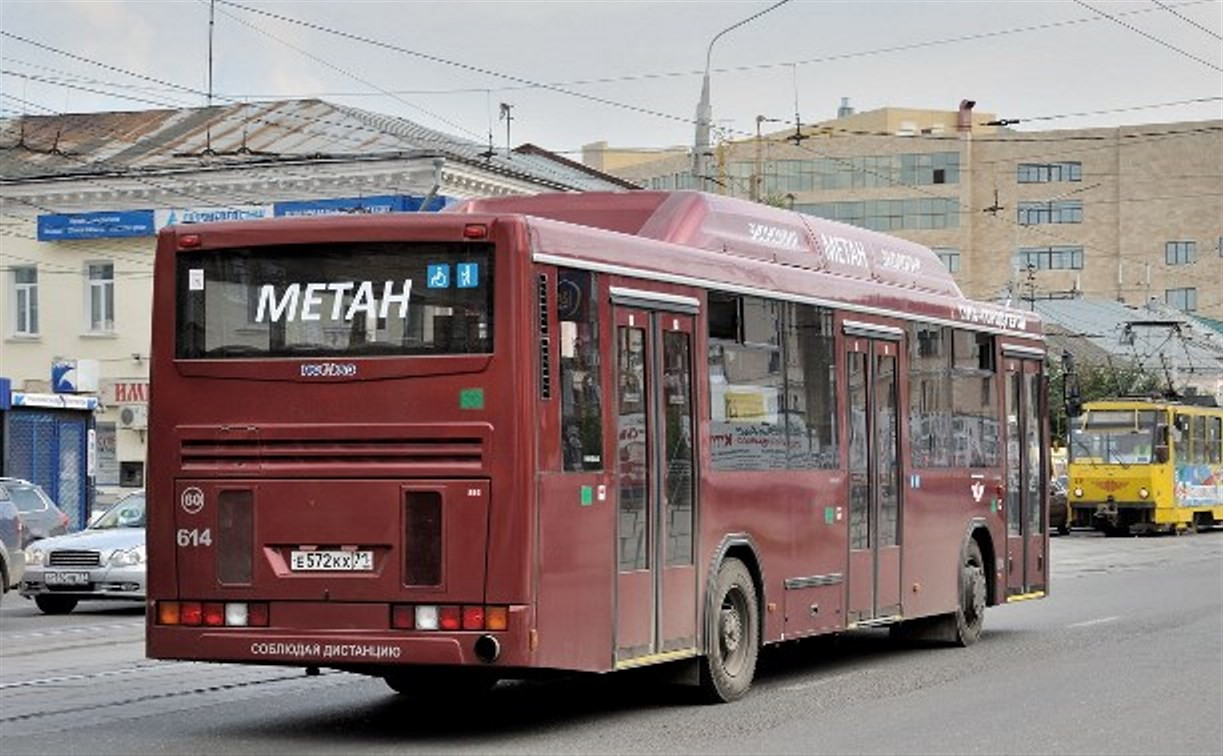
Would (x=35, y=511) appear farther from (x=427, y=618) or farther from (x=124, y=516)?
(x=427, y=618)

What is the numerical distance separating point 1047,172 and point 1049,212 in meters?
2.16

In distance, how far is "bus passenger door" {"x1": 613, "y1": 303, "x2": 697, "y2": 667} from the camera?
14.0 metres

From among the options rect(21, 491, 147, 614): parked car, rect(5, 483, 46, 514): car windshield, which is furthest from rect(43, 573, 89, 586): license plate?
rect(5, 483, 46, 514): car windshield

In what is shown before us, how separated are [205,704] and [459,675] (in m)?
1.97

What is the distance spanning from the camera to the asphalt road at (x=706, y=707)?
517 inches

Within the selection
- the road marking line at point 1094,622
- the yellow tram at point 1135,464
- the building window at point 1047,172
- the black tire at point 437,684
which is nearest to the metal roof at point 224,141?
the yellow tram at point 1135,464

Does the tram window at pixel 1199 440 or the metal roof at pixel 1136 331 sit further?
the metal roof at pixel 1136 331

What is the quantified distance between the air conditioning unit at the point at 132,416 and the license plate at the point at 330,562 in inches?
1723

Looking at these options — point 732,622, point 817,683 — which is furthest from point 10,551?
point 732,622

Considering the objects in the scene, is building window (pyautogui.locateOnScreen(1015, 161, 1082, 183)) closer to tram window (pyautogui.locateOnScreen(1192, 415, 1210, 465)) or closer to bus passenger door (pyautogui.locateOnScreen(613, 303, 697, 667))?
tram window (pyautogui.locateOnScreen(1192, 415, 1210, 465))

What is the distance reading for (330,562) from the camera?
13141 millimetres

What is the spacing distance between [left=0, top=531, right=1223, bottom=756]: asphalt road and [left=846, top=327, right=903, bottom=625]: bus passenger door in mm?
579

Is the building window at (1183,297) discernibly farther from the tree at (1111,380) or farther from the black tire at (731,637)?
the black tire at (731,637)

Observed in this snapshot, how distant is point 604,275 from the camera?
45.5ft
